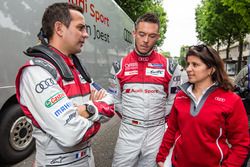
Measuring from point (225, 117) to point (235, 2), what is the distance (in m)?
14.0

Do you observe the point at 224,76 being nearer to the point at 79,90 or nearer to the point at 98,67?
the point at 79,90

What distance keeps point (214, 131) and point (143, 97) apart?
31.6 inches

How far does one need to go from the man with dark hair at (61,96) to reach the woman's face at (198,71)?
2.47ft

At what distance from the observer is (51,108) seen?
1.69m

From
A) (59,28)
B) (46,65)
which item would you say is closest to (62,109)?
(46,65)

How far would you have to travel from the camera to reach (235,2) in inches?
570

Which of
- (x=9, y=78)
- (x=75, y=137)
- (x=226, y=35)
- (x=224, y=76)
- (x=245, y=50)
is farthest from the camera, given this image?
(x=245, y=50)

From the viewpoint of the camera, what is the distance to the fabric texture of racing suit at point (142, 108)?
2756mm

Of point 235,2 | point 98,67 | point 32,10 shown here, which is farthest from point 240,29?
point 32,10

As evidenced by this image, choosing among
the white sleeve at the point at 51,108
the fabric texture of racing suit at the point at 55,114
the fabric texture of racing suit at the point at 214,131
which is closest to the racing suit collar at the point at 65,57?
the fabric texture of racing suit at the point at 55,114

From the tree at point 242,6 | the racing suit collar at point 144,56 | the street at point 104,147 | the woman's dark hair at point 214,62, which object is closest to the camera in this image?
the woman's dark hair at point 214,62

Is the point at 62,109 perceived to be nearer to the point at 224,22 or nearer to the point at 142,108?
the point at 142,108

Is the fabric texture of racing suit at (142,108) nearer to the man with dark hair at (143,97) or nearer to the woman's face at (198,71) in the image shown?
the man with dark hair at (143,97)

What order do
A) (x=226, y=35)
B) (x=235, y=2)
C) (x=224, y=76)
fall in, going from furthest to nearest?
(x=226, y=35) → (x=235, y=2) → (x=224, y=76)
